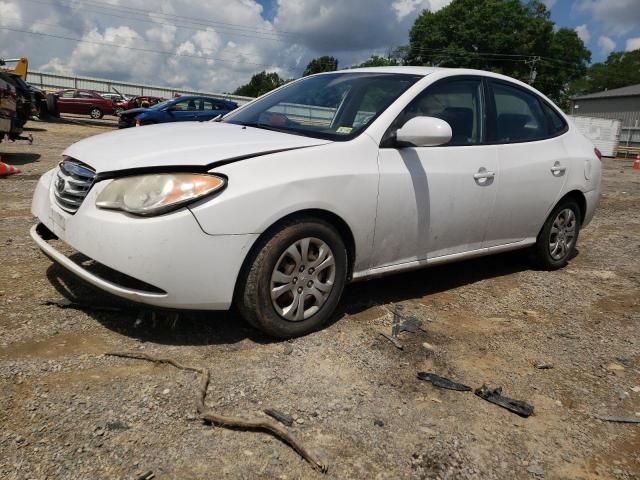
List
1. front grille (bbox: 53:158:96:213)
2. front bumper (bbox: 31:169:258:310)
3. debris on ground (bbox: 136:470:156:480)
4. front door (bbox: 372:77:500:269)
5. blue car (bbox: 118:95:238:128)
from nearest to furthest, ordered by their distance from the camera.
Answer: debris on ground (bbox: 136:470:156:480) → front bumper (bbox: 31:169:258:310) → front grille (bbox: 53:158:96:213) → front door (bbox: 372:77:500:269) → blue car (bbox: 118:95:238:128)

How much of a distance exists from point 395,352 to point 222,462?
132 centimetres

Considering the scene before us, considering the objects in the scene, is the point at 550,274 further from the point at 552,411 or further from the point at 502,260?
the point at 552,411

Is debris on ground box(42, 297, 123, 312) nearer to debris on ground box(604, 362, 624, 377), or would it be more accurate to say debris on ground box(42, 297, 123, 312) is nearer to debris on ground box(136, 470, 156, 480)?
debris on ground box(136, 470, 156, 480)

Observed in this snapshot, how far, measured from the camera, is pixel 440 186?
3.55 metres

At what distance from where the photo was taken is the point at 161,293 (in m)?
2.66

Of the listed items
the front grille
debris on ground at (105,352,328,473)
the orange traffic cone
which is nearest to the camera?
debris on ground at (105,352,328,473)

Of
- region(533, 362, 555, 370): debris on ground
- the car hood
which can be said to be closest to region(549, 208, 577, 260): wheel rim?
region(533, 362, 555, 370): debris on ground

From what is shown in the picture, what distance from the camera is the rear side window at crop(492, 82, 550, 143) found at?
4125mm

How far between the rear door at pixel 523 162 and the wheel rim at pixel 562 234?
270 millimetres

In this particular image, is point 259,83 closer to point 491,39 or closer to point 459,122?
point 491,39

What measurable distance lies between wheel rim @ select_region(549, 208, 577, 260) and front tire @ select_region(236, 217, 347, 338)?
247 centimetres

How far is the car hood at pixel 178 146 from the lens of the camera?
2736 millimetres

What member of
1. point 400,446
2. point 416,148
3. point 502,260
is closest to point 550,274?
point 502,260

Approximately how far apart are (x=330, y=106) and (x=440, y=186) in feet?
3.01
